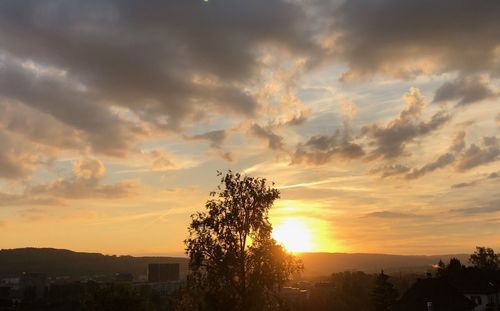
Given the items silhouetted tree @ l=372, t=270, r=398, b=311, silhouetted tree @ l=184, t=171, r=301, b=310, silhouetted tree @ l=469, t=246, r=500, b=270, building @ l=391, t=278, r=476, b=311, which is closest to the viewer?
silhouetted tree @ l=184, t=171, r=301, b=310

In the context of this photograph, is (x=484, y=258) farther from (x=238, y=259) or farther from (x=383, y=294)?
(x=238, y=259)

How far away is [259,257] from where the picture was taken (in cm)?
3650

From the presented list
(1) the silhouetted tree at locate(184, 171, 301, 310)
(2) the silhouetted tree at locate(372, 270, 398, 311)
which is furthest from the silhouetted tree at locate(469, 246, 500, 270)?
(1) the silhouetted tree at locate(184, 171, 301, 310)

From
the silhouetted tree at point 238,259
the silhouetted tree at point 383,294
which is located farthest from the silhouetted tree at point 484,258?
the silhouetted tree at point 238,259

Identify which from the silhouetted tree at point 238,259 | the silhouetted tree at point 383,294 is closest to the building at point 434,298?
the silhouetted tree at point 383,294

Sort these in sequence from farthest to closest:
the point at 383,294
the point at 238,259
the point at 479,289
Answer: the point at 383,294, the point at 479,289, the point at 238,259

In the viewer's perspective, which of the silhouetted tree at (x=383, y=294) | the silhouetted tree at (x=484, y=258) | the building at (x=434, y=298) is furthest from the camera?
the silhouetted tree at (x=484, y=258)

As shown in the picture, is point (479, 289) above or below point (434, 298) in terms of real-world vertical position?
above

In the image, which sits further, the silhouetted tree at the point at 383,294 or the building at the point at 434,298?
the silhouetted tree at the point at 383,294

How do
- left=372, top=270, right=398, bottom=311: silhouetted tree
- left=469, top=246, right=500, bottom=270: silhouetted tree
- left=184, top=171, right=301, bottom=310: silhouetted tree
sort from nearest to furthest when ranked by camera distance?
left=184, top=171, right=301, bottom=310: silhouetted tree < left=372, top=270, right=398, bottom=311: silhouetted tree < left=469, top=246, right=500, bottom=270: silhouetted tree

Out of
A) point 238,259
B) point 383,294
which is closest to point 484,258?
point 383,294

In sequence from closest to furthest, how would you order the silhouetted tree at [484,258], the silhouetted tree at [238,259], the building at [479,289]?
the silhouetted tree at [238,259] < the building at [479,289] < the silhouetted tree at [484,258]

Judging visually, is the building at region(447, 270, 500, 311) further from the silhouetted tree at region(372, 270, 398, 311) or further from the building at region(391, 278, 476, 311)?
the silhouetted tree at region(372, 270, 398, 311)

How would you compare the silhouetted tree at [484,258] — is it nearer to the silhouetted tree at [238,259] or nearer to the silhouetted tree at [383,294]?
the silhouetted tree at [383,294]
